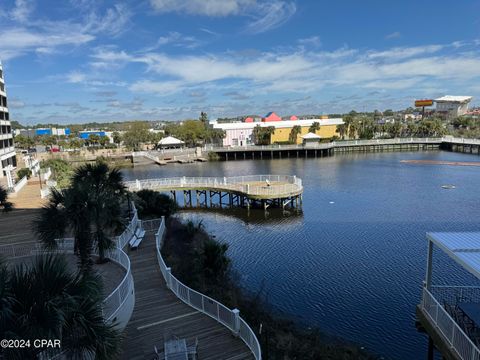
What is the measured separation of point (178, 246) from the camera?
20.3 metres

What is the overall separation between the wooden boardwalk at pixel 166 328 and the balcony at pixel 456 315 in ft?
17.3

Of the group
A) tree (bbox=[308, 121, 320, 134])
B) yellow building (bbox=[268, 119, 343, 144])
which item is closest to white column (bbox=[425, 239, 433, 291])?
yellow building (bbox=[268, 119, 343, 144])

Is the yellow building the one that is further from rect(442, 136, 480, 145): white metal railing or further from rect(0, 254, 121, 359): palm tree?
rect(0, 254, 121, 359): palm tree

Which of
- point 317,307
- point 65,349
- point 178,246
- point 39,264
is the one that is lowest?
point 317,307

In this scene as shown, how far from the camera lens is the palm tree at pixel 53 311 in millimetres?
5105

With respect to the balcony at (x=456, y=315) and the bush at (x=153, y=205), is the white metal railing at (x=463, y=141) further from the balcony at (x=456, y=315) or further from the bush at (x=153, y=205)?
the balcony at (x=456, y=315)

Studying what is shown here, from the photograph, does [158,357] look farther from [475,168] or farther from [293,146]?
[293,146]

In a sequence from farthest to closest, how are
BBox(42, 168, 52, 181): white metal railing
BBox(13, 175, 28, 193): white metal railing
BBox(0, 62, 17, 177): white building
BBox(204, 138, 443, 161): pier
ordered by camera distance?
BBox(204, 138, 443, 161): pier → BBox(0, 62, 17, 177): white building → BBox(42, 168, 52, 181): white metal railing → BBox(13, 175, 28, 193): white metal railing

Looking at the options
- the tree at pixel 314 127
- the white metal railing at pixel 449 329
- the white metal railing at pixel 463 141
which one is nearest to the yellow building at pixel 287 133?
the tree at pixel 314 127

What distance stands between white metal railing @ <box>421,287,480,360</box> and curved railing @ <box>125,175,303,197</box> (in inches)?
812

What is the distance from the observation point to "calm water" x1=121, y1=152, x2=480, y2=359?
48.0ft

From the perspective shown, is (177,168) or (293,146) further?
(293,146)

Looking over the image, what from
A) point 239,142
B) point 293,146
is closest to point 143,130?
point 239,142

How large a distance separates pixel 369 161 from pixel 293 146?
1608 cm
